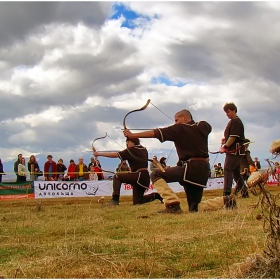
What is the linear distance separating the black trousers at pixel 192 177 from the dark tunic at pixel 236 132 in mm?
2000

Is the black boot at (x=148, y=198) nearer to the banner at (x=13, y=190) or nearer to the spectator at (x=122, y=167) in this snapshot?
the spectator at (x=122, y=167)

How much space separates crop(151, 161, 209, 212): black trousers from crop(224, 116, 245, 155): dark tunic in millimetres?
2000

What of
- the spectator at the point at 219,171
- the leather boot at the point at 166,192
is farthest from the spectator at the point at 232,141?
the spectator at the point at 219,171

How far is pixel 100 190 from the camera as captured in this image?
64.3 ft

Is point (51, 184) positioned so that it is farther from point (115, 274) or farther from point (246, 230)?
point (115, 274)

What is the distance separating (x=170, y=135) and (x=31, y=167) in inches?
494

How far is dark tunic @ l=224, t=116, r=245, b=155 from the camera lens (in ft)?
33.7

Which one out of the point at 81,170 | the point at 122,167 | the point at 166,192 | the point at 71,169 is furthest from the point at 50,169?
the point at 166,192

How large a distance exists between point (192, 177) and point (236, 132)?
244 centimetres

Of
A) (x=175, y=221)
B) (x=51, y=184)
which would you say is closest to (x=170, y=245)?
(x=175, y=221)

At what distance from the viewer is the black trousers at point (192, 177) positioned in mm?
8328

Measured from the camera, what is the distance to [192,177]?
8312mm

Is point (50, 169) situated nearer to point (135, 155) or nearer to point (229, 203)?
point (135, 155)

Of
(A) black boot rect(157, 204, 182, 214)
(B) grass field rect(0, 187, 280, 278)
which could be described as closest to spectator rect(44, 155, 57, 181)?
(A) black boot rect(157, 204, 182, 214)
